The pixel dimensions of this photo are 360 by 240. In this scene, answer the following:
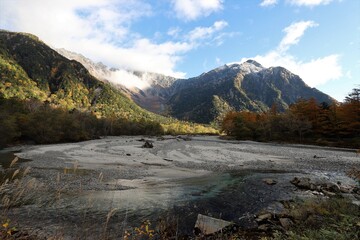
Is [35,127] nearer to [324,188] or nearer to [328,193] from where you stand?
[324,188]

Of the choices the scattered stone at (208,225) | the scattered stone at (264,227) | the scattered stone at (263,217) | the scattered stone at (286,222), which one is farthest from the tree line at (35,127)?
the scattered stone at (286,222)

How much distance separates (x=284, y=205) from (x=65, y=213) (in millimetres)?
12713

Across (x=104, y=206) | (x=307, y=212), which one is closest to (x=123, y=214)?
(x=104, y=206)

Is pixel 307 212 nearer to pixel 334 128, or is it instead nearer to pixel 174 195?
pixel 174 195

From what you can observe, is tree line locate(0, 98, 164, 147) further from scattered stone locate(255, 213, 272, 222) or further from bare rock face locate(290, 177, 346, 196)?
scattered stone locate(255, 213, 272, 222)

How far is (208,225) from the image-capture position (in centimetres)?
1099

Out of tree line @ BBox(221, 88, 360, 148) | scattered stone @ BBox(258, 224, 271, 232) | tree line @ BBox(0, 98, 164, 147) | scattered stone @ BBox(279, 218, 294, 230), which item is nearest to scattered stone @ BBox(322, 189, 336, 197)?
scattered stone @ BBox(279, 218, 294, 230)

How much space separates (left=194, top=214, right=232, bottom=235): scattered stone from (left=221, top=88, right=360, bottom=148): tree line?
2687 inches

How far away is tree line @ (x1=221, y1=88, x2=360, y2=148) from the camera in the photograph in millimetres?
69312

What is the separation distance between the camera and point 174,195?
17609 millimetres

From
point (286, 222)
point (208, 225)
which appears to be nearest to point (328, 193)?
point (286, 222)

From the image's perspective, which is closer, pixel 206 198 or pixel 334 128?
→ pixel 206 198

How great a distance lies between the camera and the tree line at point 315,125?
69.3 meters

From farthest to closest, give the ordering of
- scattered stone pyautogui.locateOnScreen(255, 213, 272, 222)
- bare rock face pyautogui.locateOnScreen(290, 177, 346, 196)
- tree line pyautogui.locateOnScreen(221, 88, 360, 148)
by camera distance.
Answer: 1. tree line pyautogui.locateOnScreen(221, 88, 360, 148)
2. bare rock face pyautogui.locateOnScreen(290, 177, 346, 196)
3. scattered stone pyautogui.locateOnScreen(255, 213, 272, 222)
